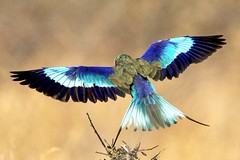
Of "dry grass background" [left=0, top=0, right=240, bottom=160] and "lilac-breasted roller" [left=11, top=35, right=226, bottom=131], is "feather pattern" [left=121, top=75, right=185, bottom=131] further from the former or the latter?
"dry grass background" [left=0, top=0, right=240, bottom=160]

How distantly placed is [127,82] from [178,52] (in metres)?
0.22

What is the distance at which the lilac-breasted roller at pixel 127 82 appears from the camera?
1.21m

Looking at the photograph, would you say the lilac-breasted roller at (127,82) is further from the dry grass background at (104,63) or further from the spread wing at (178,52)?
the dry grass background at (104,63)

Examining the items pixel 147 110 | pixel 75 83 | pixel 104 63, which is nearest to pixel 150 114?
pixel 147 110

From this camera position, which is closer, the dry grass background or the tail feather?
the tail feather

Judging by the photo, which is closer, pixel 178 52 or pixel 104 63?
pixel 178 52

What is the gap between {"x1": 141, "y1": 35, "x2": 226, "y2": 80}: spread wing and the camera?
1344 millimetres

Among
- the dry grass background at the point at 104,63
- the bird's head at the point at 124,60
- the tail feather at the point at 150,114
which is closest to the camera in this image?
the tail feather at the point at 150,114

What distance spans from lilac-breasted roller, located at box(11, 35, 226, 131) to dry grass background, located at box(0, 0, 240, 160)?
80 centimetres

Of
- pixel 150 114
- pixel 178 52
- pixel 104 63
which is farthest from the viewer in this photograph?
pixel 104 63

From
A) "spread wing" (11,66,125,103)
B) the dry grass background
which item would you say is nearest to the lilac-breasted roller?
"spread wing" (11,66,125,103)

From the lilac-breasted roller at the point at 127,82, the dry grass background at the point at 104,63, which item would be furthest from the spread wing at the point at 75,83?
the dry grass background at the point at 104,63

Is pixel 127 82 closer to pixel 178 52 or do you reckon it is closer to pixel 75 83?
pixel 75 83

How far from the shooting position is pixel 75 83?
1.32m
